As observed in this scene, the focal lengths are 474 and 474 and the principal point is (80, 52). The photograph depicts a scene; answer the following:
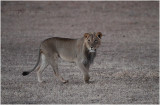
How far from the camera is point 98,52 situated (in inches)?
589

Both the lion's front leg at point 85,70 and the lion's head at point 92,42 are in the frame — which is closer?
the lion's head at point 92,42

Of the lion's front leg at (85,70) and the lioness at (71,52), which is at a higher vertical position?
the lioness at (71,52)

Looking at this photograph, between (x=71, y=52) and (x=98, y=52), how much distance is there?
5621mm

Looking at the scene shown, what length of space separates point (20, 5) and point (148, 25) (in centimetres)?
816

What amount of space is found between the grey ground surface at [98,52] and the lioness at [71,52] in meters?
0.34

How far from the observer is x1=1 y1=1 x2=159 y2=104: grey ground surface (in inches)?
321

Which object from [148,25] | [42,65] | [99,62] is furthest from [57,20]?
[42,65]

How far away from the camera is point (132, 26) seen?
75.0 ft

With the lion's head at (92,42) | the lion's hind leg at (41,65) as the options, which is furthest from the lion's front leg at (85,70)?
the lion's hind leg at (41,65)

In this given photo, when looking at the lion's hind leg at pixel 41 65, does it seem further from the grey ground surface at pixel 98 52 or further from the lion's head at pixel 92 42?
the lion's head at pixel 92 42

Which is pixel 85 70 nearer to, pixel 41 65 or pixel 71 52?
pixel 71 52

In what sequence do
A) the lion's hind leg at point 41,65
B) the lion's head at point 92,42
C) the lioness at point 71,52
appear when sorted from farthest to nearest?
the lion's hind leg at point 41,65
the lioness at point 71,52
the lion's head at point 92,42

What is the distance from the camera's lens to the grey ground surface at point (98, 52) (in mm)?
8164

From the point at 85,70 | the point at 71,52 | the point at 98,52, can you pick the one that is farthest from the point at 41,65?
the point at 98,52
